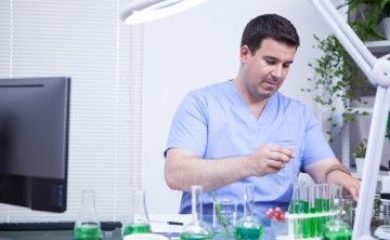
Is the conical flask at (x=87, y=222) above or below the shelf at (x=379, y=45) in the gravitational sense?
below

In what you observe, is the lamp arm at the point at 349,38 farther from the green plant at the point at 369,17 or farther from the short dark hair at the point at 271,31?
the green plant at the point at 369,17

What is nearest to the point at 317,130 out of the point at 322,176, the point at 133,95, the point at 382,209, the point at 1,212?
the point at 322,176

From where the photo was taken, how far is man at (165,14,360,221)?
158 centimetres

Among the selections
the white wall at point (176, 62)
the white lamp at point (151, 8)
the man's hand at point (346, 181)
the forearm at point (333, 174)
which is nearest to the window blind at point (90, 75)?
the white wall at point (176, 62)

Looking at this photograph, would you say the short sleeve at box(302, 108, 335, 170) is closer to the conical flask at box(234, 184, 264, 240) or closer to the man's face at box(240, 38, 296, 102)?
the man's face at box(240, 38, 296, 102)

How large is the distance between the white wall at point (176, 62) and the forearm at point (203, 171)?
2.70 ft

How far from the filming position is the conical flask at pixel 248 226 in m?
1.08

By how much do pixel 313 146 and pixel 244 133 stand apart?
0.97ft

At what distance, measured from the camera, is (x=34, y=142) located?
1178mm

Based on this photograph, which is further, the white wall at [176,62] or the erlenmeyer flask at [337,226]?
the white wall at [176,62]

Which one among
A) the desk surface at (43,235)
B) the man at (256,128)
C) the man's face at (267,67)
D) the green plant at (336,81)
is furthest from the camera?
the green plant at (336,81)

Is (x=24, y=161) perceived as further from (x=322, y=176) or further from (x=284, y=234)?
(x=322, y=176)

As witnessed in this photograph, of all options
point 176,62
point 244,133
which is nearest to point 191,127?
point 244,133

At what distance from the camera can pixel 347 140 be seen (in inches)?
91.4
